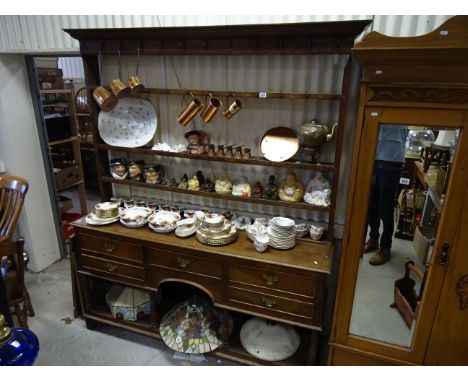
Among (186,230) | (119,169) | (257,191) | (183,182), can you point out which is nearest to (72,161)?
(119,169)

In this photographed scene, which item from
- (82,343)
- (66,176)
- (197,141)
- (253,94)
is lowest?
(82,343)

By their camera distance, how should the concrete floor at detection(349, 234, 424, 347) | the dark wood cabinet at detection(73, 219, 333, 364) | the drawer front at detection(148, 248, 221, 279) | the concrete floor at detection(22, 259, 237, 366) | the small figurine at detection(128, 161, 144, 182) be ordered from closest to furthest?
the concrete floor at detection(349, 234, 424, 347) → the dark wood cabinet at detection(73, 219, 333, 364) → the drawer front at detection(148, 248, 221, 279) → the concrete floor at detection(22, 259, 237, 366) → the small figurine at detection(128, 161, 144, 182)

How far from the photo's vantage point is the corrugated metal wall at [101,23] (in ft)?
5.34

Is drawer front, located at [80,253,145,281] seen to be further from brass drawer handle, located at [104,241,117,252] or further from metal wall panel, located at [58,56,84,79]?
metal wall panel, located at [58,56,84,79]

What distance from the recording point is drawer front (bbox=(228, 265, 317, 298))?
1.75 m

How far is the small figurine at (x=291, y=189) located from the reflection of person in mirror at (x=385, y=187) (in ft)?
1.57

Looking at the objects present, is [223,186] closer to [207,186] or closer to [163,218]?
Answer: [207,186]

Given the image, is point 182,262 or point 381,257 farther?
point 182,262

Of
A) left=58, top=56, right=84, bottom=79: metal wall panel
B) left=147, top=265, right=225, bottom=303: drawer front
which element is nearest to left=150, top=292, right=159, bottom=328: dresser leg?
left=147, top=265, right=225, bottom=303: drawer front

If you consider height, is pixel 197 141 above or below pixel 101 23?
below

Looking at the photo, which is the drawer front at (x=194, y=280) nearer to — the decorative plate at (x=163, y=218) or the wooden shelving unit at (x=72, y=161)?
the decorative plate at (x=163, y=218)

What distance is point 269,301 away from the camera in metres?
1.85

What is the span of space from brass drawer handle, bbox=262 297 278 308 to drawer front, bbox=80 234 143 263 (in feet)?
2.68

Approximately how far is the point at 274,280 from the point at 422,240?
29.8 inches
